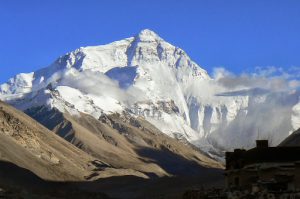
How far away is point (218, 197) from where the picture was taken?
30094 millimetres

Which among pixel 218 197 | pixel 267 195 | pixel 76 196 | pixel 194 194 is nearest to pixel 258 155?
pixel 194 194

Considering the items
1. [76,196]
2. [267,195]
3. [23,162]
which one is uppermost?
[23,162]

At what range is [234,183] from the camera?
40625mm

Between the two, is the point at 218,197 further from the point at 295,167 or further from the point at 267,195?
the point at 295,167

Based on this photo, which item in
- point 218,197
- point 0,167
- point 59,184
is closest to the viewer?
point 218,197

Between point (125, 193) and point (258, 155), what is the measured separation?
159329 mm

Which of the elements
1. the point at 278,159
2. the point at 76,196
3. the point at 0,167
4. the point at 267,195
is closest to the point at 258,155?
the point at 278,159

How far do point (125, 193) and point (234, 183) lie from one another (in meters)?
159

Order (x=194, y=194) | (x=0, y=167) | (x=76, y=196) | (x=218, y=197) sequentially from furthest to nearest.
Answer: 1. (x=0, y=167)
2. (x=76, y=196)
3. (x=194, y=194)
4. (x=218, y=197)

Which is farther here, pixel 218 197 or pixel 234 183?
pixel 234 183

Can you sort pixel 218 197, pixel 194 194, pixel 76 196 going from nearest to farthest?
pixel 218 197 < pixel 194 194 < pixel 76 196

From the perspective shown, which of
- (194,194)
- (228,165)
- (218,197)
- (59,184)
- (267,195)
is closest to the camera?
(267,195)

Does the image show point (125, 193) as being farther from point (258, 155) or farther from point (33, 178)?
point (258, 155)

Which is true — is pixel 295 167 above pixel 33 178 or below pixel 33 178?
below
